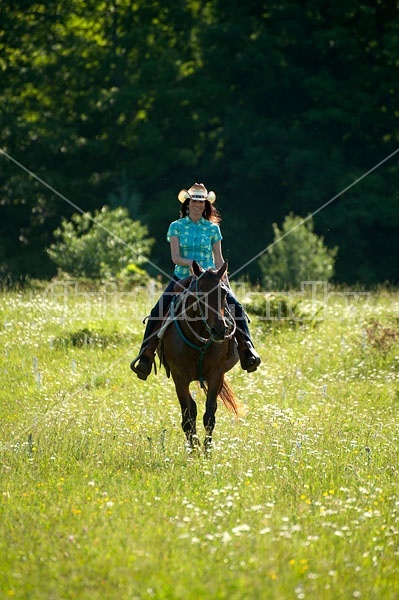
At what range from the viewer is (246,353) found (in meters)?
11.4

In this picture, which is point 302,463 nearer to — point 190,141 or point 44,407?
point 44,407

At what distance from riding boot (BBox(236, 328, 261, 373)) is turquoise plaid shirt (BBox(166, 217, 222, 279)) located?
1.00m

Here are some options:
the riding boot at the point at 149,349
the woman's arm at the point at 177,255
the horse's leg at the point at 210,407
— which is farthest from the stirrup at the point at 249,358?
the woman's arm at the point at 177,255

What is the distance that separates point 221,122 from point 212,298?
110 feet

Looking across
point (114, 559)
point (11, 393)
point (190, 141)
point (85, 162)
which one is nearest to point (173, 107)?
point (190, 141)

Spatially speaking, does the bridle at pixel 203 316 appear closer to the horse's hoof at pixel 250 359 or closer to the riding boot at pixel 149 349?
the horse's hoof at pixel 250 359

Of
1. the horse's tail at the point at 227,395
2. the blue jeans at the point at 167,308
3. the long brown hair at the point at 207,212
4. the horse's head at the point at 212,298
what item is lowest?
the horse's tail at the point at 227,395

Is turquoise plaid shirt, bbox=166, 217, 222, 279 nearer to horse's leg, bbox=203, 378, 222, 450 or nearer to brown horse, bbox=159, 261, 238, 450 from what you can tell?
brown horse, bbox=159, 261, 238, 450

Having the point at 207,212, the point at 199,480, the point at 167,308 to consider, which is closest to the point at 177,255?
the point at 167,308

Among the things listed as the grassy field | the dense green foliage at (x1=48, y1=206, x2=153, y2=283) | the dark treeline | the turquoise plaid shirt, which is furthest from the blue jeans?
the dark treeline

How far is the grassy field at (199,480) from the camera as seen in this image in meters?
6.31

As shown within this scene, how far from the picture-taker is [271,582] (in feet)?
20.1

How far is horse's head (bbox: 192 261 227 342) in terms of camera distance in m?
9.73

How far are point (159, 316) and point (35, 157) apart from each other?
29715mm
